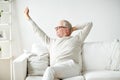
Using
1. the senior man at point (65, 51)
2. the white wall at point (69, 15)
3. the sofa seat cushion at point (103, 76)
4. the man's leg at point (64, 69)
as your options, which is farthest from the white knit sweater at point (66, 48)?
the white wall at point (69, 15)

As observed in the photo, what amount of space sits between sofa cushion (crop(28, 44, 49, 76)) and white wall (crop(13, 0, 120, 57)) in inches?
25.0

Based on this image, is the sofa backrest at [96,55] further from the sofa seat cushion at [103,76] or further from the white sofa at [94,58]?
the sofa seat cushion at [103,76]

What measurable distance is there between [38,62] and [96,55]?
0.83 metres

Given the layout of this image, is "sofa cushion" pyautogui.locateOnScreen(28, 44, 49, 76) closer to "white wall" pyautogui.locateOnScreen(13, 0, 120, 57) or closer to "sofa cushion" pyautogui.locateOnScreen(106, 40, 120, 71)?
"white wall" pyautogui.locateOnScreen(13, 0, 120, 57)

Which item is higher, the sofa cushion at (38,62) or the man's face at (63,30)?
the man's face at (63,30)

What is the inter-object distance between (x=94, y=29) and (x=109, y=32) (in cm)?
26

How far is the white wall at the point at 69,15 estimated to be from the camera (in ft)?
11.6

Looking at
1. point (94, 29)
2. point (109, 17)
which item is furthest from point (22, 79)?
point (109, 17)

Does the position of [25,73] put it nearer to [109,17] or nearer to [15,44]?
[15,44]

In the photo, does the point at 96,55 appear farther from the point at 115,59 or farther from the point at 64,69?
the point at 64,69

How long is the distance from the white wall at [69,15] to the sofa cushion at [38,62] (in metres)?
0.63

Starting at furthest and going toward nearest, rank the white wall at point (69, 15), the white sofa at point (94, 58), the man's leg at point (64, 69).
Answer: the white wall at point (69, 15) → the white sofa at point (94, 58) → the man's leg at point (64, 69)

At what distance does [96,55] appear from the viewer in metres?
3.02

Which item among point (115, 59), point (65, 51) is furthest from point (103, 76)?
point (65, 51)
